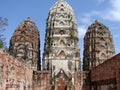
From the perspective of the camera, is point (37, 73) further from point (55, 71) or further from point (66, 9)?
point (66, 9)

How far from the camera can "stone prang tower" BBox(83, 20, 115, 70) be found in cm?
3712

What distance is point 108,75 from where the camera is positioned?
2039 cm

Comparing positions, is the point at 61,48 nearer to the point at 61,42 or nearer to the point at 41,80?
the point at 61,42

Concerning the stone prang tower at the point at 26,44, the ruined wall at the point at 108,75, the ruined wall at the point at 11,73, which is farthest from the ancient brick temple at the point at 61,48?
the ruined wall at the point at 11,73

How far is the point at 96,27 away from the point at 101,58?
410 centimetres

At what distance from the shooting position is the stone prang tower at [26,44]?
36.5 m

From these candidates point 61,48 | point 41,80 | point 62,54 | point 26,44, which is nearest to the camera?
point 41,80

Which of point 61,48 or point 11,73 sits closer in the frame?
point 11,73

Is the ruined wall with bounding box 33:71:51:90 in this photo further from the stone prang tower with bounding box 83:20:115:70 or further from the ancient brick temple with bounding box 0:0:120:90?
the stone prang tower with bounding box 83:20:115:70

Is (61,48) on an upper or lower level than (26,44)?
lower

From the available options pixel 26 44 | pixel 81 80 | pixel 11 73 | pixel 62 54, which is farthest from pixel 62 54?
pixel 11 73

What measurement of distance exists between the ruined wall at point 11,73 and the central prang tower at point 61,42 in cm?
1169

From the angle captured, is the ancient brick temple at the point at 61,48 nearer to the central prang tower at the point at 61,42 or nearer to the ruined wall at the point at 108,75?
the central prang tower at the point at 61,42

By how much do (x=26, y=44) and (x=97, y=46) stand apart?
8948mm
